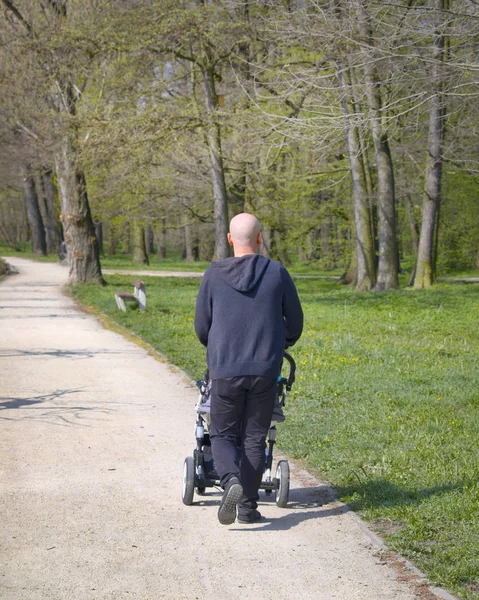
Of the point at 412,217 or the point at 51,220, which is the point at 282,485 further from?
the point at 51,220

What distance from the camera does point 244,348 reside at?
4.95 m

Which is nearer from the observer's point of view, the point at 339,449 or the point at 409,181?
the point at 339,449

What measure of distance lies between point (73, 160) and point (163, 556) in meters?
22.4

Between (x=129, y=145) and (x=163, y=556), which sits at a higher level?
(x=129, y=145)

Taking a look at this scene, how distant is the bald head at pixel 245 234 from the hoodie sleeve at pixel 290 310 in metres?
0.25

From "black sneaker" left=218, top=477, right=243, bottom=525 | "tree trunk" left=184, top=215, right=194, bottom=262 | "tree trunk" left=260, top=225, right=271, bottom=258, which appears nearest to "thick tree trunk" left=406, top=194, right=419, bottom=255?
"tree trunk" left=260, top=225, right=271, bottom=258

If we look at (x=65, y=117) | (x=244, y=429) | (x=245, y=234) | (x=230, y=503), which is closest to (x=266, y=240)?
(x=65, y=117)

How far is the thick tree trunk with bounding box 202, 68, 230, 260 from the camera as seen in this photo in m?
24.0

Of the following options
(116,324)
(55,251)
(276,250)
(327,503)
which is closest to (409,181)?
(276,250)

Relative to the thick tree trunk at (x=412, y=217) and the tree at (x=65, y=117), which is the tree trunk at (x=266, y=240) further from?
the tree at (x=65, y=117)

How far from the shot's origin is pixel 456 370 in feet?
35.3

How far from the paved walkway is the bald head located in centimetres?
166

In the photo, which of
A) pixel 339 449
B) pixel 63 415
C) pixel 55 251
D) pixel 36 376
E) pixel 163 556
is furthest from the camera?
pixel 55 251

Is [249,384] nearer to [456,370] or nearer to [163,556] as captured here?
[163,556]
